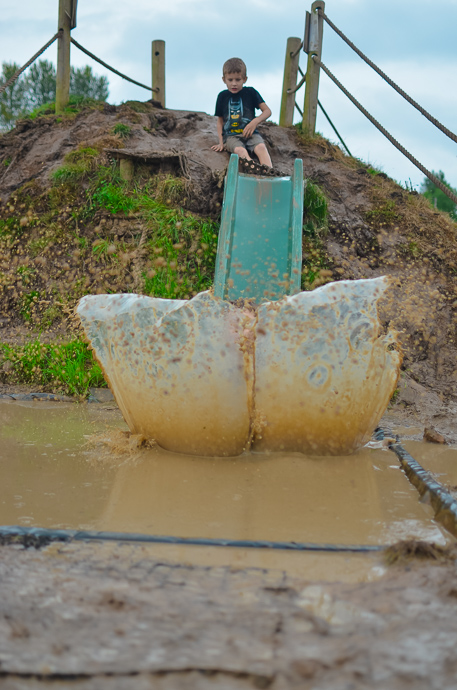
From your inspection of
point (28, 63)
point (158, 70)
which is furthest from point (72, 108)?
point (158, 70)

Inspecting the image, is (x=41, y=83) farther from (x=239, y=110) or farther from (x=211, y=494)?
(x=211, y=494)

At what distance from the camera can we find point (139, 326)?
3.00 metres

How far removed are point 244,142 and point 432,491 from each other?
530 cm

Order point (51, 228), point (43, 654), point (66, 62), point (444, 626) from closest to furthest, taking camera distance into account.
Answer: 1. point (43, 654)
2. point (444, 626)
3. point (51, 228)
4. point (66, 62)

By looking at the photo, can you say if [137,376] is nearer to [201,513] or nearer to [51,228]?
[201,513]

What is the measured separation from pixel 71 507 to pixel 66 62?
6628mm

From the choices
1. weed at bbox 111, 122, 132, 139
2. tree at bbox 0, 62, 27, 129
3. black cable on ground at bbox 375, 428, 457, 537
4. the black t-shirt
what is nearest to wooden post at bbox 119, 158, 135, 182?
weed at bbox 111, 122, 132, 139

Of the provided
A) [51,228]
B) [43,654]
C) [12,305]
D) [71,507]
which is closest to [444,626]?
[43,654]

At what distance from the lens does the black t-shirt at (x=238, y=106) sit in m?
6.70

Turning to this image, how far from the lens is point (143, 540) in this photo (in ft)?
6.24

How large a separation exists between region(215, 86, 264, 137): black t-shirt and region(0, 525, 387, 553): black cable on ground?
226 inches

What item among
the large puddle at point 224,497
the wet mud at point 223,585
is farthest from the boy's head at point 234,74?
the wet mud at point 223,585

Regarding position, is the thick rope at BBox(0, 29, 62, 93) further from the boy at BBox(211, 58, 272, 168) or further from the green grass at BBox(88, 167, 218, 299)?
the boy at BBox(211, 58, 272, 168)

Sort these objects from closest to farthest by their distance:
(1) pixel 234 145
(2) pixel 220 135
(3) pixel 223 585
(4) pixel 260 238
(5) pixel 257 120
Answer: (3) pixel 223 585 → (4) pixel 260 238 → (5) pixel 257 120 → (1) pixel 234 145 → (2) pixel 220 135
